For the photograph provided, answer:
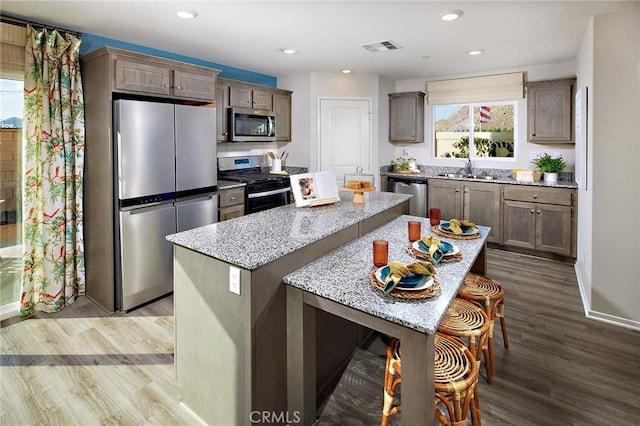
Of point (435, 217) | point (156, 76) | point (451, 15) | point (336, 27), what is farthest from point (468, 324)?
point (156, 76)

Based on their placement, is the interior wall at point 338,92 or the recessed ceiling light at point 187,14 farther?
the interior wall at point 338,92

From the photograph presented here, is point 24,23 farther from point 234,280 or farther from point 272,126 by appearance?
point 234,280

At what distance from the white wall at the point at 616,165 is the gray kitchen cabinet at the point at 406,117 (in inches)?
110

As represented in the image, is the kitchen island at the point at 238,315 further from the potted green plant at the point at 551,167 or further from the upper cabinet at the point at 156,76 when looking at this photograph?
the potted green plant at the point at 551,167

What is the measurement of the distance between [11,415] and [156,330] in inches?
38.6

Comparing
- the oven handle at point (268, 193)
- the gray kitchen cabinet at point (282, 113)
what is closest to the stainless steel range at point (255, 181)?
the oven handle at point (268, 193)

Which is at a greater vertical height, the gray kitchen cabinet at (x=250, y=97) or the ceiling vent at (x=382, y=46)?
the ceiling vent at (x=382, y=46)

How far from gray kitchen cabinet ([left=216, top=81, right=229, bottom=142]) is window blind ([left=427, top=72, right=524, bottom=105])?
10.3ft

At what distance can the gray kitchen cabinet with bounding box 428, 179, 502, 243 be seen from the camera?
4.81 m

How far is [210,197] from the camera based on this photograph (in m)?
3.74

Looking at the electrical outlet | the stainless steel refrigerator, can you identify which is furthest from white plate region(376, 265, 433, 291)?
the stainless steel refrigerator

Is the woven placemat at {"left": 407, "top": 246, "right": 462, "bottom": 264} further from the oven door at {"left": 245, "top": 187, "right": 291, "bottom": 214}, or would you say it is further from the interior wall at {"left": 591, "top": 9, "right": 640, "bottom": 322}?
the oven door at {"left": 245, "top": 187, "right": 291, "bottom": 214}

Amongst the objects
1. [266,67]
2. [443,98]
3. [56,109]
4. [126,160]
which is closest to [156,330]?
[126,160]

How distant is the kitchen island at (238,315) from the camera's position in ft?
5.24
